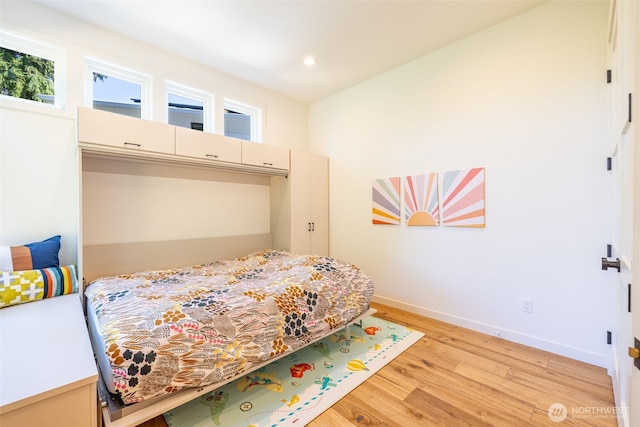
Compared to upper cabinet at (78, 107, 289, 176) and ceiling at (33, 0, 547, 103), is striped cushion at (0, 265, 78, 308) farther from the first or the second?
ceiling at (33, 0, 547, 103)

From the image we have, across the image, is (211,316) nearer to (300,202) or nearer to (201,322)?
(201,322)

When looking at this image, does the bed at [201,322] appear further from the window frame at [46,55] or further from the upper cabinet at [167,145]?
the window frame at [46,55]

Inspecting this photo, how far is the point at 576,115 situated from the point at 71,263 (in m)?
4.39

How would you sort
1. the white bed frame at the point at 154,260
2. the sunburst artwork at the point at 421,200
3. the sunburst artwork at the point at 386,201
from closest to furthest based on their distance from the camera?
1. the white bed frame at the point at 154,260
2. the sunburst artwork at the point at 421,200
3. the sunburst artwork at the point at 386,201

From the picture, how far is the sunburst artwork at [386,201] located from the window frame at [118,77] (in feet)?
8.74

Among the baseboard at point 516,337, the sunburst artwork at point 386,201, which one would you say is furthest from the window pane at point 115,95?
the baseboard at point 516,337

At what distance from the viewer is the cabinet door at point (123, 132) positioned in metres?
2.16

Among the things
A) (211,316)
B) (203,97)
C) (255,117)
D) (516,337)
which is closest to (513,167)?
(516,337)

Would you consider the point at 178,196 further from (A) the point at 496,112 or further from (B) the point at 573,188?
(B) the point at 573,188

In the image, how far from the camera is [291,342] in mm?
1903

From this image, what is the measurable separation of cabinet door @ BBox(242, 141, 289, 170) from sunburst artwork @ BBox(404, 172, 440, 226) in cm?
153

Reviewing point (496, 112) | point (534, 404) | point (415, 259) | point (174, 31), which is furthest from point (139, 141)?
point (534, 404)

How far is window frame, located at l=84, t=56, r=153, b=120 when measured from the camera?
99.7 inches

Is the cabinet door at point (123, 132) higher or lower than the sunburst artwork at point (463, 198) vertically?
higher
